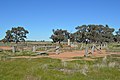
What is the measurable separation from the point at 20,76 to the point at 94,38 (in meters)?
93.8

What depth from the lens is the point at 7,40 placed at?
371 feet

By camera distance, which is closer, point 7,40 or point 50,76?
point 50,76

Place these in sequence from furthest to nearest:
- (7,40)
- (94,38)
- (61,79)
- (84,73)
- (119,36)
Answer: (119,36)
(7,40)
(94,38)
(84,73)
(61,79)

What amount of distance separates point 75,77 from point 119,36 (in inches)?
5531

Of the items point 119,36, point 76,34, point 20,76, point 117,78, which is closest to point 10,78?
point 20,76

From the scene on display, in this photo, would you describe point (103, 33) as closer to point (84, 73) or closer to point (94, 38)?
point (94, 38)

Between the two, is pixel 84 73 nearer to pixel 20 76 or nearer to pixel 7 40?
pixel 20 76

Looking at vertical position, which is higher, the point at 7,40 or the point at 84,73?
the point at 7,40

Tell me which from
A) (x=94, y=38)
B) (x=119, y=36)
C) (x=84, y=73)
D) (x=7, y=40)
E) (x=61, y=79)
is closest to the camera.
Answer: (x=61, y=79)

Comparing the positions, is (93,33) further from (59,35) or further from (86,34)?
(59,35)

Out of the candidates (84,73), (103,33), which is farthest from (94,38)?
(84,73)

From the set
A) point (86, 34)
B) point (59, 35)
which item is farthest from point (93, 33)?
point (59, 35)

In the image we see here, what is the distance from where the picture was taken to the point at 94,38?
346 ft

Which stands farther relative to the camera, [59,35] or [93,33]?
[59,35]
